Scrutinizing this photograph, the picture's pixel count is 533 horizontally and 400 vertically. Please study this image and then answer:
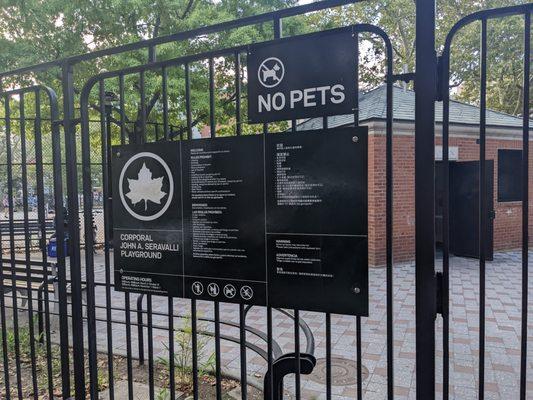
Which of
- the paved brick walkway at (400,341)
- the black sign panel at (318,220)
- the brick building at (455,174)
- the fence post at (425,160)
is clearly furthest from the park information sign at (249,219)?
the brick building at (455,174)

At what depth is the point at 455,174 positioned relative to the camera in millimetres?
10438

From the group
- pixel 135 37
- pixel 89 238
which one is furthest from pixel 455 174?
A: pixel 89 238

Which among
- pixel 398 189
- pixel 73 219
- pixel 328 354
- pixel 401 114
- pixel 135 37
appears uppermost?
pixel 135 37

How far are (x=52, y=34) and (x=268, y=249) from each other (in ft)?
37.1

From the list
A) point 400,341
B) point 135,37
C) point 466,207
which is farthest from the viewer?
point 135,37

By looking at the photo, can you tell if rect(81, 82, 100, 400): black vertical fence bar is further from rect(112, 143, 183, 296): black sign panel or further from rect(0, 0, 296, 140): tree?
rect(0, 0, 296, 140): tree

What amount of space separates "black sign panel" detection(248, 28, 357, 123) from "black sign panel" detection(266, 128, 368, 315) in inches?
4.7

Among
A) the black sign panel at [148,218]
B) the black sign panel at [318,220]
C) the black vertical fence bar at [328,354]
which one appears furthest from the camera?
the black sign panel at [148,218]

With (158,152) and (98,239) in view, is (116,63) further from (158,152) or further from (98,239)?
(158,152)

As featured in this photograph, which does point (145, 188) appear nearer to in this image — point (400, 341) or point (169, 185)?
point (169, 185)

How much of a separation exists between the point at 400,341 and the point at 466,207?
20.5ft

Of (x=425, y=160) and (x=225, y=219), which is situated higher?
(x=425, y=160)

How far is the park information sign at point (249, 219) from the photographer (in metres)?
1.79

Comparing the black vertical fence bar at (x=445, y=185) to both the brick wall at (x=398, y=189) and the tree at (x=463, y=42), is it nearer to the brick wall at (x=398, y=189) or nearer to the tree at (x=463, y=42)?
the brick wall at (x=398, y=189)
